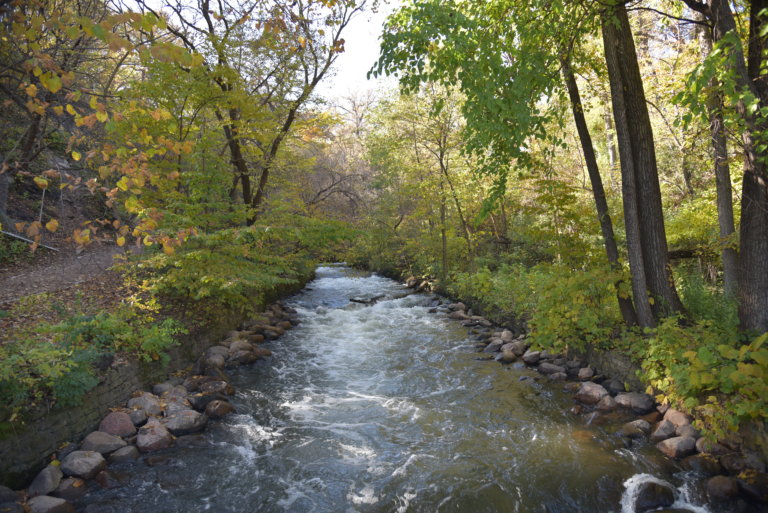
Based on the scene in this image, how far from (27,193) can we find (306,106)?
1046 centimetres

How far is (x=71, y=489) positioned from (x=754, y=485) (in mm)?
6461

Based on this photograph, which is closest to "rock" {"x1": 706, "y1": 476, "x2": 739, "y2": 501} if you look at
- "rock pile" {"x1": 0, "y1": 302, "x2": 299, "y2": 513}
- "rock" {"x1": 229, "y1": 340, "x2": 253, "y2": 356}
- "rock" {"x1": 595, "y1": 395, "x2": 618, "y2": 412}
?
"rock" {"x1": 595, "y1": 395, "x2": 618, "y2": 412}

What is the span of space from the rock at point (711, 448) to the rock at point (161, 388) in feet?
22.4

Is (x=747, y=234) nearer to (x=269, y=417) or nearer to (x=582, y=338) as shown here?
(x=582, y=338)

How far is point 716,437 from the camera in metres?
4.43

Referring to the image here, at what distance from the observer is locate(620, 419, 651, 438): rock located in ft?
16.8

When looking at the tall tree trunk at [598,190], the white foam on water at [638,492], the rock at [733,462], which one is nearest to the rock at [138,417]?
the white foam on water at [638,492]

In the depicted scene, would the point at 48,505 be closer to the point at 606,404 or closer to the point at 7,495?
the point at 7,495

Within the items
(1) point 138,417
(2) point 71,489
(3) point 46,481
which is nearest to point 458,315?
(1) point 138,417

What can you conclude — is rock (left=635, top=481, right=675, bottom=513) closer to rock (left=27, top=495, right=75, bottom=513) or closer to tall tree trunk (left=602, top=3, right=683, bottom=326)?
tall tree trunk (left=602, top=3, right=683, bottom=326)

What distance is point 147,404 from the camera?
5.80 metres

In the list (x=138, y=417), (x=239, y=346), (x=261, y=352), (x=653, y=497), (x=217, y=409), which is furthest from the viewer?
(x=261, y=352)

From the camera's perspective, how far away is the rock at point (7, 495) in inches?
155

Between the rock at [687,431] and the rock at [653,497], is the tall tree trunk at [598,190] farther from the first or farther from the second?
the rock at [653,497]
